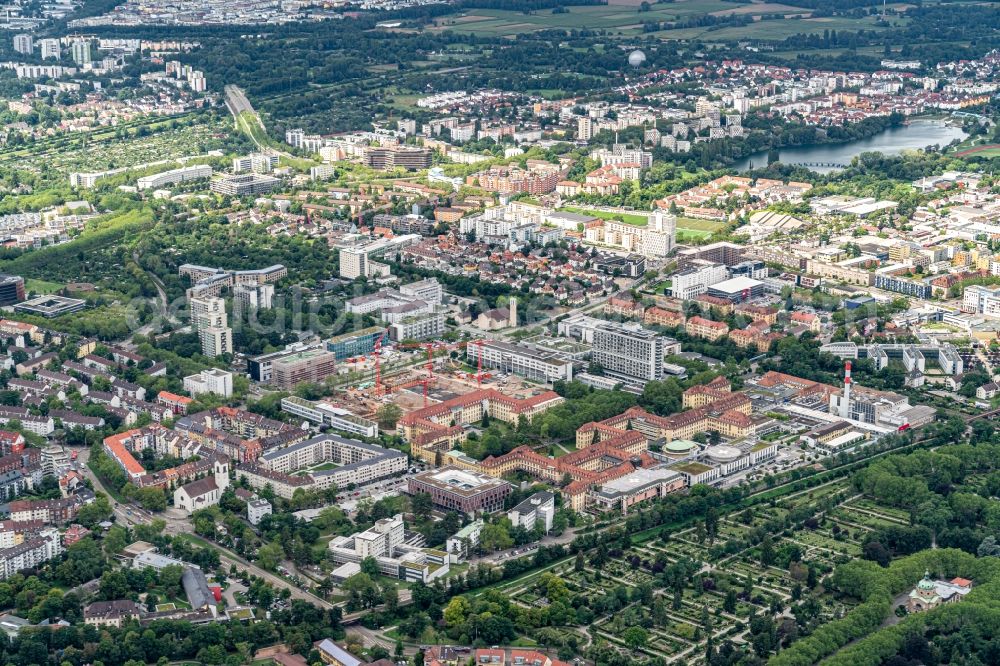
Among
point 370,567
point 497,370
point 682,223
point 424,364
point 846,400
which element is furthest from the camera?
point 682,223

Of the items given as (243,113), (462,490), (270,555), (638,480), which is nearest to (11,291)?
(462,490)

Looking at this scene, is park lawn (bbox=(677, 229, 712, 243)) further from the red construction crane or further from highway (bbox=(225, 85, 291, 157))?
highway (bbox=(225, 85, 291, 157))

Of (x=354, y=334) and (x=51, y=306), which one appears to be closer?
(x=354, y=334)

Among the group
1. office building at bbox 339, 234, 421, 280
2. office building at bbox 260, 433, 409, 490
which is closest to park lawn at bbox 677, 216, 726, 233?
office building at bbox 339, 234, 421, 280

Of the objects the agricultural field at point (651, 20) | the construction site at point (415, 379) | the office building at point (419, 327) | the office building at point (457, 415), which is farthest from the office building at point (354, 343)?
the agricultural field at point (651, 20)

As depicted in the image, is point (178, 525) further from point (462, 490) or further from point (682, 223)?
point (682, 223)

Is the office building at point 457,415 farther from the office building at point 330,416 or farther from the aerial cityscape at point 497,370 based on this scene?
the office building at point 330,416

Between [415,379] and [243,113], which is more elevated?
[243,113]
